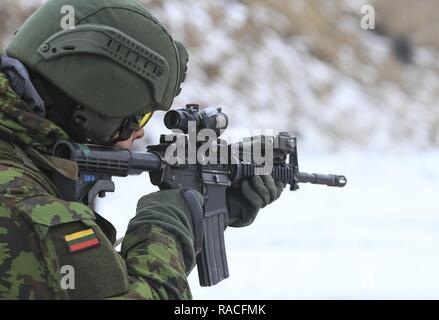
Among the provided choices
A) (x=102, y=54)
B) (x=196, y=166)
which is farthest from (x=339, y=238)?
(x=102, y=54)

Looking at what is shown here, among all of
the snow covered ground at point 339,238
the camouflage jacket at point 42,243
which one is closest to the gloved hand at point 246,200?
the camouflage jacket at point 42,243

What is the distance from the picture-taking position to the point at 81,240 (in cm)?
174

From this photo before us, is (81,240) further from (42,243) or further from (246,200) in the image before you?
(246,200)

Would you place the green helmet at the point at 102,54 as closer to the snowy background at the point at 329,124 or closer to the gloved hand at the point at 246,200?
the gloved hand at the point at 246,200

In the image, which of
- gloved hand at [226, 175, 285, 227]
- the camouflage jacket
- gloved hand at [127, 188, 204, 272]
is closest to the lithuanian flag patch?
the camouflage jacket

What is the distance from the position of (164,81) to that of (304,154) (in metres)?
10.0

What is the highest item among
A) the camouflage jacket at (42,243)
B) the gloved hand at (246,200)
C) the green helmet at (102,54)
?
the green helmet at (102,54)

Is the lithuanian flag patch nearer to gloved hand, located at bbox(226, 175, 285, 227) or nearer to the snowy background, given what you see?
gloved hand, located at bbox(226, 175, 285, 227)

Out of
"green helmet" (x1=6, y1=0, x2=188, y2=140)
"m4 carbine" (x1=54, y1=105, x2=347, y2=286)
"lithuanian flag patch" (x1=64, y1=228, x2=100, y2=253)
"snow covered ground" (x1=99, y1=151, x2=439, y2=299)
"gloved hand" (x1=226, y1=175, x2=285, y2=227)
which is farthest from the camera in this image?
"snow covered ground" (x1=99, y1=151, x2=439, y2=299)

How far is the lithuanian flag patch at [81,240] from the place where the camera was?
1.73 m

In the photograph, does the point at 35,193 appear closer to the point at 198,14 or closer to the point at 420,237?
the point at 420,237

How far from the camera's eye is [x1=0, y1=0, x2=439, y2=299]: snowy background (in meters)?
6.29

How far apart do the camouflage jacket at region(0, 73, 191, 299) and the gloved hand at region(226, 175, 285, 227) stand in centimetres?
107

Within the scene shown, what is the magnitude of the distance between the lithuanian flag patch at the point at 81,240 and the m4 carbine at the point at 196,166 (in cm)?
29
